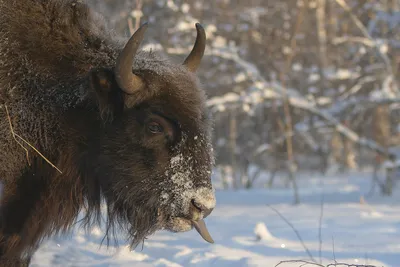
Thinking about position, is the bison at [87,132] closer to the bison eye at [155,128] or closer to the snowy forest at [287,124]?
the bison eye at [155,128]

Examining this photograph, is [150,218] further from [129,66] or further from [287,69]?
[287,69]

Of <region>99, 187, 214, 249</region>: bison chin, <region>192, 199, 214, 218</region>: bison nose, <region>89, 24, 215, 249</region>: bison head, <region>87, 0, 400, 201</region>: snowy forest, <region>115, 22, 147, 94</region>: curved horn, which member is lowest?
<region>99, 187, 214, 249</region>: bison chin

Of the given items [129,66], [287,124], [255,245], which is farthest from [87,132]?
[287,124]

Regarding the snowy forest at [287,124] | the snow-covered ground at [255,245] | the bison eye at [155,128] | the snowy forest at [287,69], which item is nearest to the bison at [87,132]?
the bison eye at [155,128]

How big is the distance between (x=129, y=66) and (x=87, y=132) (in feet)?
2.22

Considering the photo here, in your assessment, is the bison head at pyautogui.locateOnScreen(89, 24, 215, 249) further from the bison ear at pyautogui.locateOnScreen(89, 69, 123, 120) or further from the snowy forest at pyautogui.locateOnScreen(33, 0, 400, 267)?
the snowy forest at pyautogui.locateOnScreen(33, 0, 400, 267)

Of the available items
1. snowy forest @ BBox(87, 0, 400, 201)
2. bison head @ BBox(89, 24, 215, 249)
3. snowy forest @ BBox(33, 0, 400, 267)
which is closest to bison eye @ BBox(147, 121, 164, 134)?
bison head @ BBox(89, 24, 215, 249)

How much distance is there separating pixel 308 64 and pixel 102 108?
1862 cm

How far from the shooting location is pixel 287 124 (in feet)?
34.4

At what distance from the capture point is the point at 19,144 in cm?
417

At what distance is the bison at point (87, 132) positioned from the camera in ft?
12.8

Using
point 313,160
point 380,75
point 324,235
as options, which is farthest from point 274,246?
point 313,160

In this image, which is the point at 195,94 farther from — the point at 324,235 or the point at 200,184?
the point at 324,235

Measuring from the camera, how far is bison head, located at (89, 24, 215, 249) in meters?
3.81
